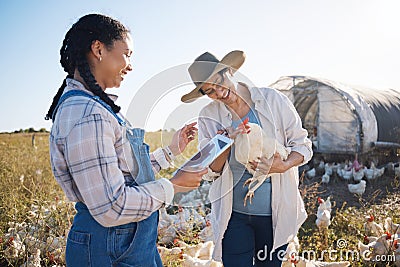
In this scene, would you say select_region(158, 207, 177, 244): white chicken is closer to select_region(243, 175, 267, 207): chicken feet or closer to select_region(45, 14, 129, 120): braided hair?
select_region(243, 175, 267, 207): chicken feet

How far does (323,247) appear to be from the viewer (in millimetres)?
3742

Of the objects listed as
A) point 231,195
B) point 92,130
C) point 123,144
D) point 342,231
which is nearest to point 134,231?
point 123,144

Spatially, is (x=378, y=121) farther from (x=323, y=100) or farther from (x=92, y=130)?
(x=92, y=130)

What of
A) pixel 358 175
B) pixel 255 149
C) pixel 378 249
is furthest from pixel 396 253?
pixel 358 175

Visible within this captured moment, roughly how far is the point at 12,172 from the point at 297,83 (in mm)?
7615

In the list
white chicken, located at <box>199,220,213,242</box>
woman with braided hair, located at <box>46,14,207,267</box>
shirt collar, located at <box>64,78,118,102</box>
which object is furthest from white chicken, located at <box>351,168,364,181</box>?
shirt collar, located at <box>64,78,118,102</box>

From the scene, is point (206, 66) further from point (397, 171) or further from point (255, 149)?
point (397, 171)

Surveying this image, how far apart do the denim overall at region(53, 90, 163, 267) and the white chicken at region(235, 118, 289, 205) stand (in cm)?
65

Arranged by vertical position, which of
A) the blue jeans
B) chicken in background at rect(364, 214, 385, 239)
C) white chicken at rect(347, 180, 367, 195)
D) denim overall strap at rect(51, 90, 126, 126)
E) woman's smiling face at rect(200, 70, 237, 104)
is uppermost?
denim overall strap at rect(51, 90, 126, 126)

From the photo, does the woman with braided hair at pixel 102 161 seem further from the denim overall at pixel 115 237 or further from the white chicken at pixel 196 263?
the white chicken at pixel 196 263

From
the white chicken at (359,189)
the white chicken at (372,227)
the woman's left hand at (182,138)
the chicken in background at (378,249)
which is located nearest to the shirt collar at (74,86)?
the woman's left hand at (182,138)

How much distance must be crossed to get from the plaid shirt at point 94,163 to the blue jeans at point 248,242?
1048mm

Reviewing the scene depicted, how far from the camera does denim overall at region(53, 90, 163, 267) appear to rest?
4.32 ft

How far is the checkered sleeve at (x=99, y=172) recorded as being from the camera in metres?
1.17
